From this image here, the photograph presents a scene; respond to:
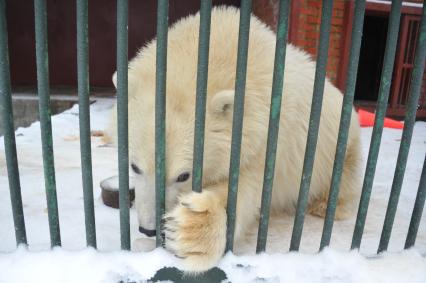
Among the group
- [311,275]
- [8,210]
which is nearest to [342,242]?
[311,275]

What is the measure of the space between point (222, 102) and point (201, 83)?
0.35m

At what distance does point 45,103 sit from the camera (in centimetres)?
129

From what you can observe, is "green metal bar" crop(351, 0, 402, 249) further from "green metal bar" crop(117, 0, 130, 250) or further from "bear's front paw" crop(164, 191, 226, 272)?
"green metal bar" crop(117, 0, 130, 250)

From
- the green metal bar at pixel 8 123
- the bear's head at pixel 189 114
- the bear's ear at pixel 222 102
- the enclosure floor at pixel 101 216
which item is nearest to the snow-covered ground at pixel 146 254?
the enclosure floor at pixel 101 216

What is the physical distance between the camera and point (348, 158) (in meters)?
2.30

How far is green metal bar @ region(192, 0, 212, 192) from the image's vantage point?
1.24 m

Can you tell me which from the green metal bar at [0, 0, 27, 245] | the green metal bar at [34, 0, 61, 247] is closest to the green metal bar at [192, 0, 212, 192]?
the green metal bar at [34, 0, 61, 247]

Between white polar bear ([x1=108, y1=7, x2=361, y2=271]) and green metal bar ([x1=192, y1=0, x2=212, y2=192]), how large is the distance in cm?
11

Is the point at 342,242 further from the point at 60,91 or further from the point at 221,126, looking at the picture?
the point at 60,91

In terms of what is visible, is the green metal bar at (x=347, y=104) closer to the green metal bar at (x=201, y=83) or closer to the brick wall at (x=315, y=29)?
the green metal bar at (x=201, y=83)

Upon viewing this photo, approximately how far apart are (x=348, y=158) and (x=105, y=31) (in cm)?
709

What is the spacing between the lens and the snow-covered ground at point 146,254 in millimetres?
1303

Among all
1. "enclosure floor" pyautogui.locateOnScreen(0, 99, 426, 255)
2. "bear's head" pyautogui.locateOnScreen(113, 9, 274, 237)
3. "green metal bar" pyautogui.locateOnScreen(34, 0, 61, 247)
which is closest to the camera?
"green metal bar" pyautogui.locateOnScreen(34, 0, 61, 247)

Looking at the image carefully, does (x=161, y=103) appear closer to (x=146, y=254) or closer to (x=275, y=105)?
(x=275, y=105)
